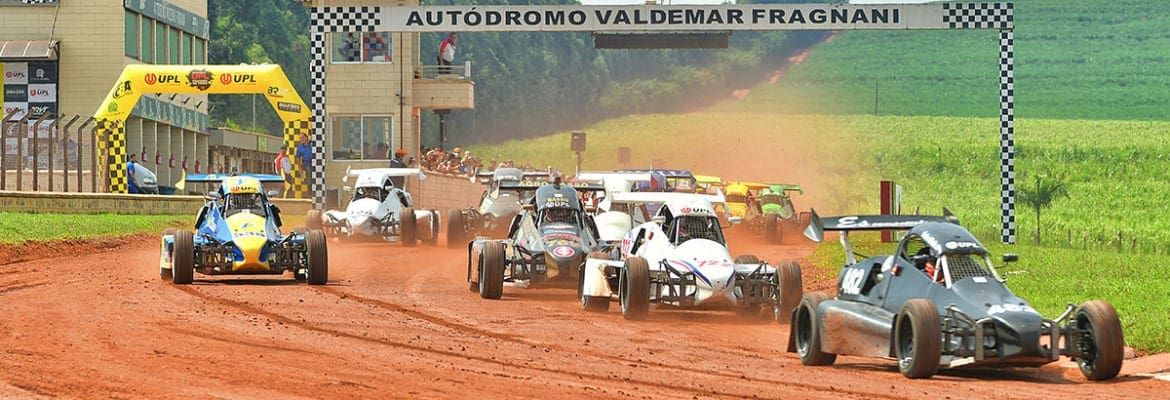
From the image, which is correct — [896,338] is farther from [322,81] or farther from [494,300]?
[322,81]

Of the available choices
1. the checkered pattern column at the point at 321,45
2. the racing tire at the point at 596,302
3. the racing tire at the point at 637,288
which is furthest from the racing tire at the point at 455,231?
the racing tire at the point at 637,288

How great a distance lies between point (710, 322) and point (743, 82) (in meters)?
55.8

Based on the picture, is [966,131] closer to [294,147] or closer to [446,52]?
[446,52]

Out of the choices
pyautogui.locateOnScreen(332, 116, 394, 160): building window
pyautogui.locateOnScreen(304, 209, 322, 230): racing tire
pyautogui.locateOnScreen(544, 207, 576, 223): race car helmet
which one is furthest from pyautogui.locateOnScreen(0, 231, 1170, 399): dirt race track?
pyautogui.locateOnScreen(332, 116, 394, 160): building window

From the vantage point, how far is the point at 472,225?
120 ft

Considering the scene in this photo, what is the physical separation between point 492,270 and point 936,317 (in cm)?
1007

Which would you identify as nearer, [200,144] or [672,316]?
[672,316]

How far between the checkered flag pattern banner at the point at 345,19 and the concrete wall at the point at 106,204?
7.34 m

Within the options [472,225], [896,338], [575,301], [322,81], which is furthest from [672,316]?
[322,81]

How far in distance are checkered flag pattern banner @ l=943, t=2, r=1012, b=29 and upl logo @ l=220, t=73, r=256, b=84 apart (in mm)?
18296

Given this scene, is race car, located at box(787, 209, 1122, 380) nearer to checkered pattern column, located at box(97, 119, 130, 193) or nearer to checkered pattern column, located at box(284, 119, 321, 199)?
checkered pattern column, located at box(284, 119, 321, 199)

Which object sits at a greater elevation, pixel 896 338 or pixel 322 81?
pixel 322 81

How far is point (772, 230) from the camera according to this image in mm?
41625

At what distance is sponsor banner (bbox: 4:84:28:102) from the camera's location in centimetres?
6588
